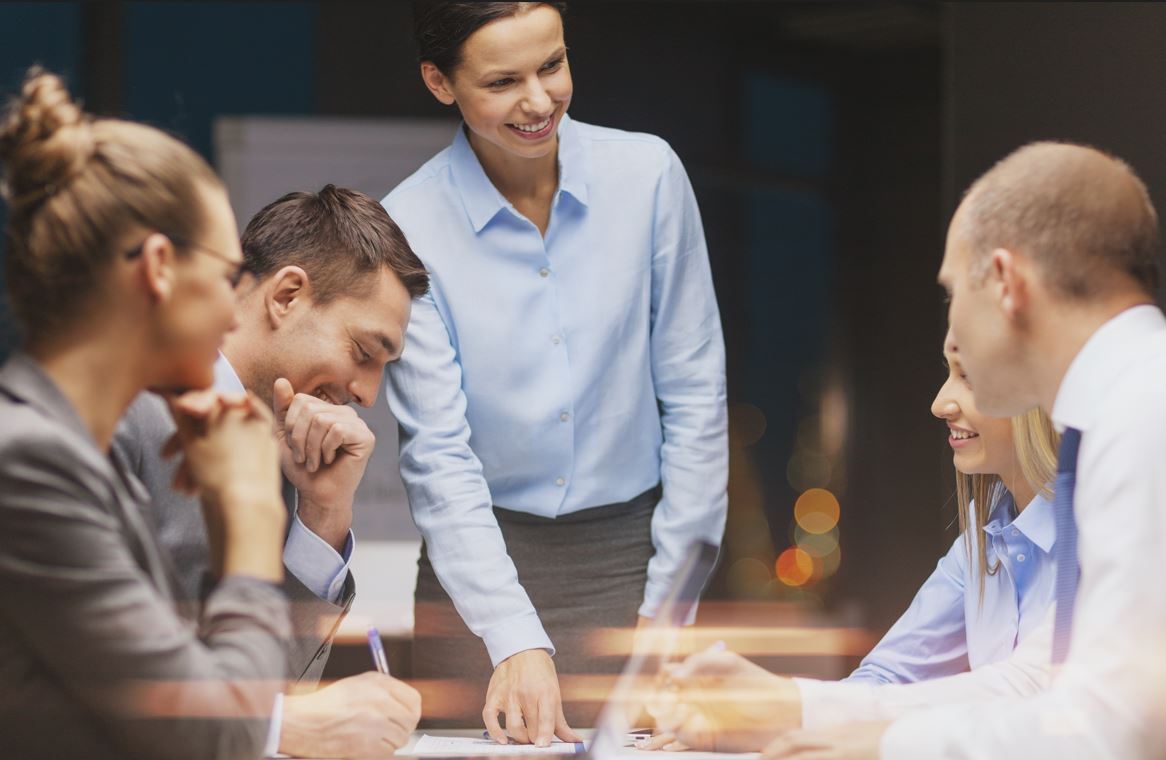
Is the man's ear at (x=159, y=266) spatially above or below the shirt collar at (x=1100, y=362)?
above

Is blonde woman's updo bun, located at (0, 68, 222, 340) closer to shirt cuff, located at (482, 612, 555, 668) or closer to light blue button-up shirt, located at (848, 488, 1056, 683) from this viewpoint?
shirt cuff, located at (482, 612, 555, 668)

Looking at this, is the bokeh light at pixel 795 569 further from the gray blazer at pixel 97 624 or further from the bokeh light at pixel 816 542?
the gray blazer at pixel 97 624

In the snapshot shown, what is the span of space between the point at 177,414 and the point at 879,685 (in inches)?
46.6

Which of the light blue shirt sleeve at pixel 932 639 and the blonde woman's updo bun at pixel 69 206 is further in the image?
the light blue shirt sleeve at pixel 932 639

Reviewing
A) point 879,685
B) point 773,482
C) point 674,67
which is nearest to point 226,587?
point 879,685

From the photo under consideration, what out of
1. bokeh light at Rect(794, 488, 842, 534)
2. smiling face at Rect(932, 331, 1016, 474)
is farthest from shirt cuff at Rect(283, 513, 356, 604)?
bokeh light at Rect(794, 488, 842, 534)

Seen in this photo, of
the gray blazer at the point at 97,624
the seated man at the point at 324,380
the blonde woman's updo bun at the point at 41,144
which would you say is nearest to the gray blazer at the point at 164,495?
the gray blazer at the point at 97,624

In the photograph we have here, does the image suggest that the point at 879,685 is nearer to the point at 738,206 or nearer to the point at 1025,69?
the point at 1025,69

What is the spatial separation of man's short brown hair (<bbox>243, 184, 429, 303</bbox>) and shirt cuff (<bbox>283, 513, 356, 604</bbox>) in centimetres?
40

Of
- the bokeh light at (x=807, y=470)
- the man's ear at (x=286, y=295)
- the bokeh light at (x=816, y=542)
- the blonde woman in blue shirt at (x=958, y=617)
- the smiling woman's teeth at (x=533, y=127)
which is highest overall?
the smiling woman's teeth at (x=533, y=127)

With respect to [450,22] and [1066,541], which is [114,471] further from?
[450,22]

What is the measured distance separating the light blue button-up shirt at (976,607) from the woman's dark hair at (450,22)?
115cm

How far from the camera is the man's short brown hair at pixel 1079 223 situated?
1.56 metres

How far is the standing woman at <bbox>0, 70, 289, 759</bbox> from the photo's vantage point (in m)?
1.34
